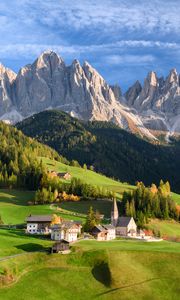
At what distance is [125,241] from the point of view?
130250 mm

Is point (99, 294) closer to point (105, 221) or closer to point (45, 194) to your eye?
point (105, 221)

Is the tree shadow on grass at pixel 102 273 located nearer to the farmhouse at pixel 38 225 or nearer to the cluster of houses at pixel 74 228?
the cluster of houses at pixel 74 228

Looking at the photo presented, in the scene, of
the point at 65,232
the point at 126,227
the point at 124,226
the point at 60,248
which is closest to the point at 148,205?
the point at 124,226

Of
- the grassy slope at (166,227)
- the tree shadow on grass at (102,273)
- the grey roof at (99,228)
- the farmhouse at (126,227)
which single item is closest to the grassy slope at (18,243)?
the grey roof at (99,228)

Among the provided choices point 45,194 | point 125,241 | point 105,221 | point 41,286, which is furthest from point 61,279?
point 45,194

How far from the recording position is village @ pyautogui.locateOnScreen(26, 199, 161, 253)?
12508 centimetres

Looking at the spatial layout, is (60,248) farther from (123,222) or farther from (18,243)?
(123,222)

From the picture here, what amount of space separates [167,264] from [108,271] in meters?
13.2

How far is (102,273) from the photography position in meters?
94.4

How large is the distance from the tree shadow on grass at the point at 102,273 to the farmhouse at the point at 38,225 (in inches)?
1869

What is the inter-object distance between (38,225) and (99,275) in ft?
180

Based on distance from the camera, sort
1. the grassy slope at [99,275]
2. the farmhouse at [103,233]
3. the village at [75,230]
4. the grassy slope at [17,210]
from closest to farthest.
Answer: the grassy slope at [99,275] < the village at [75,230] < the farmhouse at [103,233] < the grassy slope at [17,210]

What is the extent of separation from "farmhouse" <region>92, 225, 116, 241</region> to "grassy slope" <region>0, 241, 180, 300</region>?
74.9 feet

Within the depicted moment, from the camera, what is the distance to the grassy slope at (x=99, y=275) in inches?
3378
